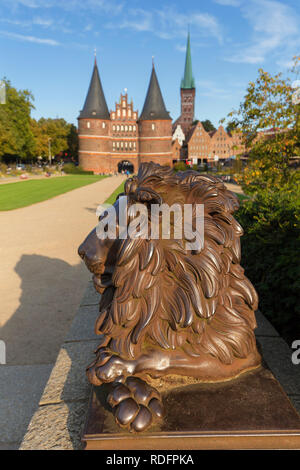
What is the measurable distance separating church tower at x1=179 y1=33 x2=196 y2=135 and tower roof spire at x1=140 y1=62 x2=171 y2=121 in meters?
25.7

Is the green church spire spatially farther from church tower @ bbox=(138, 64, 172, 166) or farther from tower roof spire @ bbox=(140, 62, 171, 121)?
tower roof spire @ bbox=(140, 62, 171, 121)

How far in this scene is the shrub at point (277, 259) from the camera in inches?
109

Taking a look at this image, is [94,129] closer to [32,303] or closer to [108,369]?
[32,303]

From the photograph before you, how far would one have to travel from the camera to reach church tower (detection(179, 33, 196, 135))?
70.4 m

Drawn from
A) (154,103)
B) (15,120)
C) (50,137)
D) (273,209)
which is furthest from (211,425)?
(50,137)

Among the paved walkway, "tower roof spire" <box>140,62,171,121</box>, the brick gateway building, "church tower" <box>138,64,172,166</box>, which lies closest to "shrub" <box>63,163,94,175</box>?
the brick gateway building

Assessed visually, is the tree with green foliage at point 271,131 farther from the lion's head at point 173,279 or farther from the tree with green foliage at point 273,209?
the lion's head at point 173,279

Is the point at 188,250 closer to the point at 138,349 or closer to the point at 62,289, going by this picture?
the point at 138,349

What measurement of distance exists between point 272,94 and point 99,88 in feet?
145

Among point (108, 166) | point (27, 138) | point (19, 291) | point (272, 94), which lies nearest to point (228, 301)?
point (19, 291)

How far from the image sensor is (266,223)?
3379mm

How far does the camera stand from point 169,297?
141 centimetres

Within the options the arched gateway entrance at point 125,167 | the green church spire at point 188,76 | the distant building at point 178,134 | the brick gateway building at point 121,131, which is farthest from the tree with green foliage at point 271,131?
the green church spire at point 188,76

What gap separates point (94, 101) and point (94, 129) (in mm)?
3879
